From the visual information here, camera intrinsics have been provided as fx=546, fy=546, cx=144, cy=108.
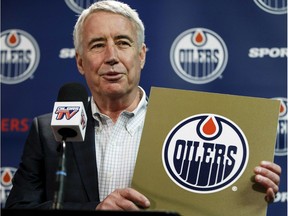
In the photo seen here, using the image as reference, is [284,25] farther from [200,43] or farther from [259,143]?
[259,143]

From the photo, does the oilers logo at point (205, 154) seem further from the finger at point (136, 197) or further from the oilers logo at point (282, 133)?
the oilers logo at point (282, 133)

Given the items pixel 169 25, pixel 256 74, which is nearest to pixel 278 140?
pixel 256 74

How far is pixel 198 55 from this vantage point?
9.19ft

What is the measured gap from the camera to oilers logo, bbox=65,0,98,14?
2.90 meters

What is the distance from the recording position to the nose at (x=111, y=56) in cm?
198

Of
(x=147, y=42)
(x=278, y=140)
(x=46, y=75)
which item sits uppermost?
(x=147, y=42)

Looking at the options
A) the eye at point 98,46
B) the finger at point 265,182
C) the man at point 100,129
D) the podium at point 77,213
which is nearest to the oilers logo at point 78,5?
the man at point 100,129

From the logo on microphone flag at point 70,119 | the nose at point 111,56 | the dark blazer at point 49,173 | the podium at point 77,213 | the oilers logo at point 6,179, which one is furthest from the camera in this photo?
the oilers logo at point 6,179

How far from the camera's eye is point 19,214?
1.06m

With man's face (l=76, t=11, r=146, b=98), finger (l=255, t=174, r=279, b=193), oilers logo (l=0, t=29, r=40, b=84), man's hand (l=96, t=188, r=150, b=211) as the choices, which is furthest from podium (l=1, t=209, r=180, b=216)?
oilers logo (l=0, t=29, r=40, b=84)

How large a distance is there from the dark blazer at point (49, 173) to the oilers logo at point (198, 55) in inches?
37.8

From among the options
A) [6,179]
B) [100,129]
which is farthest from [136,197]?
[6,179]

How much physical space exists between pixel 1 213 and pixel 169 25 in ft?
6.27

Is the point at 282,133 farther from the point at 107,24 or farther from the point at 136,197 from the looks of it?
the point at 136,197
